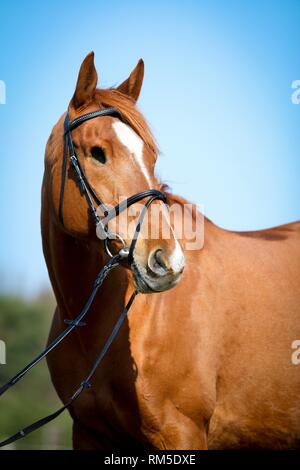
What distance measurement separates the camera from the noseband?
12.6 feet

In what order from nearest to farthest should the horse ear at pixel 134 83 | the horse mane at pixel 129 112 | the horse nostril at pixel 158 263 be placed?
the horse nostril at pixel 158 263 < the horse mane at pixel 129 112 < the horse ear at pixel 134 83

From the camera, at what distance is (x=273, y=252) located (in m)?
5.37

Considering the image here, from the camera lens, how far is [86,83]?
434 cm

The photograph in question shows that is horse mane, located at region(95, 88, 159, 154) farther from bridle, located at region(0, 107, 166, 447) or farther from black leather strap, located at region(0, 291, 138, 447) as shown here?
black leather strap, located at region(0, 291, 138, 447)

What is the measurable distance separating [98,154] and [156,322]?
146 centimetres

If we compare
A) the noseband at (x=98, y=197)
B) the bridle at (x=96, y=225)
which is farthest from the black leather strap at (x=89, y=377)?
the noseband at (x=98, y=197)

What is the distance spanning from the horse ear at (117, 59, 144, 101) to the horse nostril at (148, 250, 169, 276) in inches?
66.8

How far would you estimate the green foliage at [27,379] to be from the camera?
28.9m

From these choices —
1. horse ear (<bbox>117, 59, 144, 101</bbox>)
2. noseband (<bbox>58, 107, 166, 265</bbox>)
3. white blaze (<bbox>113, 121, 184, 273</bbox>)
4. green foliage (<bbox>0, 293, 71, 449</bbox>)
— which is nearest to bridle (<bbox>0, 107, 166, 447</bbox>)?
noseband (<bbox>58, 107, 166, 265</bbox>)

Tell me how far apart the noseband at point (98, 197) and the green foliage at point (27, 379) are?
2468 cm

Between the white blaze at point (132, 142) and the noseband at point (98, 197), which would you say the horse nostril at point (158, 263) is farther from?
the white blaze at point (132, 142)

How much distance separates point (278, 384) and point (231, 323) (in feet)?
2.36

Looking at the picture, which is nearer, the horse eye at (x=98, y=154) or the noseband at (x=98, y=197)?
the noseband at (x=98, y=197)
